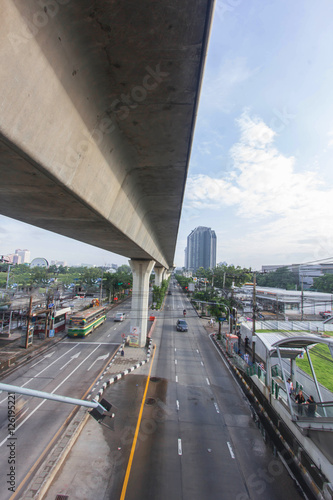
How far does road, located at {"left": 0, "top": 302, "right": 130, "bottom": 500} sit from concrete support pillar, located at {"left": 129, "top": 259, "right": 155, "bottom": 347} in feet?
7.23

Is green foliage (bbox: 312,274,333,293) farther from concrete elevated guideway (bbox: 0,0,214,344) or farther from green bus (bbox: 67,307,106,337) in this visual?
concrete elevated guideway (bbox: 0,0,214,344)

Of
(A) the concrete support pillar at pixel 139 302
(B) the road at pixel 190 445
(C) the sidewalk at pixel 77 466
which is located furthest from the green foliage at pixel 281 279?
(C) the sidewalk at pixel 77 466

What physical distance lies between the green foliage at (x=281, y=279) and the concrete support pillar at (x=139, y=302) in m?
61.7

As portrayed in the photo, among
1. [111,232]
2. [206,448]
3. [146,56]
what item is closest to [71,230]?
[111,232]

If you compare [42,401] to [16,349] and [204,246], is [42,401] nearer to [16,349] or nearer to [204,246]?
[16,349]

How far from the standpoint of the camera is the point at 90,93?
9.92 ft

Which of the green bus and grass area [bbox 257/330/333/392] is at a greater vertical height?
the green bus

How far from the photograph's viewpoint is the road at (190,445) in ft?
21.9

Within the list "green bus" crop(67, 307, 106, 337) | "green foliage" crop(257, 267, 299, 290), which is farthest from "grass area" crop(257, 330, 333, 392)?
"green foliage" crop(257, 267, 299, 290)

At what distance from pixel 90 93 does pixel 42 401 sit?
13.4 metres

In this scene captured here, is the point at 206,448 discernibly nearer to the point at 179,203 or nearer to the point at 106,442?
the point at 106,442

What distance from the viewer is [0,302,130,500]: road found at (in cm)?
738

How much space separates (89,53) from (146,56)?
66cm

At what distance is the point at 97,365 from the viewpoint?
1561 cm
